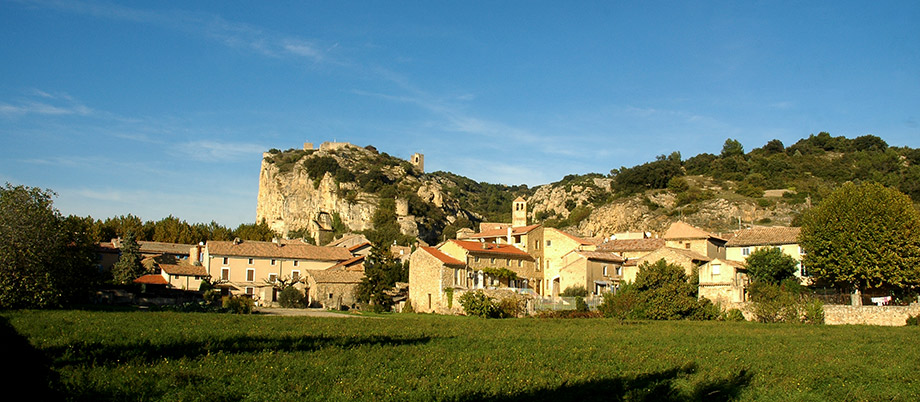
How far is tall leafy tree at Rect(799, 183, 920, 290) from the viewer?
49.6 m

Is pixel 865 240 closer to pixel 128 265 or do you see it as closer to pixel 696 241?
pixel 696 241

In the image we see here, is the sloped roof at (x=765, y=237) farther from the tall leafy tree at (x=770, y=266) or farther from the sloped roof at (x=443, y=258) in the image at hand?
the sloped roof at (x=443, y=258)

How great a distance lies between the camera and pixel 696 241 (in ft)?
218

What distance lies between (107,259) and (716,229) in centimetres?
8371

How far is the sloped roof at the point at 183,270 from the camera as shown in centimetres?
7462

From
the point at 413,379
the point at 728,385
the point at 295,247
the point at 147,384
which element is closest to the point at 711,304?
the point at 728,385

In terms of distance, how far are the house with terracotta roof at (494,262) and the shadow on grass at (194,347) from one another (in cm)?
3302

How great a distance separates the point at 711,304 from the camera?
49562mm

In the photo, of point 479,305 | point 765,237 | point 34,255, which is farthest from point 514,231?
point 34,255

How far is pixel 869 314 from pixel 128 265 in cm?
6705

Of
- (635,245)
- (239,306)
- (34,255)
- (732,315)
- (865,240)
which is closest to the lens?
(34,255)

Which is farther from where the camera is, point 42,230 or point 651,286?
point 651,286

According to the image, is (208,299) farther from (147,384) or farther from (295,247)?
(147,384)

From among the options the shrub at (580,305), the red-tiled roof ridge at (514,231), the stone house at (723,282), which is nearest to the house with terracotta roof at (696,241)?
the stone house at (723,282)
